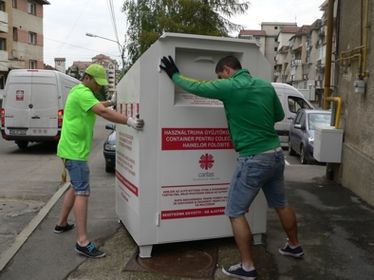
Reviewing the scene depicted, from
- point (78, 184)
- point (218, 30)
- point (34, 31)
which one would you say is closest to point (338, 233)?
point (78, 184)

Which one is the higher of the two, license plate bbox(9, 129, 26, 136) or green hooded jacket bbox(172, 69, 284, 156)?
green hooded jacket bbox(172, 69, 284, 156)

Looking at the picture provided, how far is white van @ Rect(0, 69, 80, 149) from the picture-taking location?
14.3 m

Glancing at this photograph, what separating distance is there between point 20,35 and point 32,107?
33682 millimetres

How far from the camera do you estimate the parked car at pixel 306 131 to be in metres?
12.2

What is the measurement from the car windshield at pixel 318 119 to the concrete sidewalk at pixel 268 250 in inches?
262

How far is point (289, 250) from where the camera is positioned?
4496 mm

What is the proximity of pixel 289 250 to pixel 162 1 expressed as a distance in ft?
77.3

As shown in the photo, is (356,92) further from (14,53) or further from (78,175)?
(14,53)

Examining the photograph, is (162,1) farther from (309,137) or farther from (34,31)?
(34,31)

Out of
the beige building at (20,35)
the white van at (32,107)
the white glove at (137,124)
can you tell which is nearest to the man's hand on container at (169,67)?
the white glove at (137,124)

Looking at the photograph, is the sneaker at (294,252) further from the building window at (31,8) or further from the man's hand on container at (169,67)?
the building window at (31,8)

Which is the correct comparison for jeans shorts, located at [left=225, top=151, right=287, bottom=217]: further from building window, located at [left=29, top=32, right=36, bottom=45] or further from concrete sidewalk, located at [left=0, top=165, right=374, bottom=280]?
building window, located at [left=29, top=32, right=36, bottom=45]

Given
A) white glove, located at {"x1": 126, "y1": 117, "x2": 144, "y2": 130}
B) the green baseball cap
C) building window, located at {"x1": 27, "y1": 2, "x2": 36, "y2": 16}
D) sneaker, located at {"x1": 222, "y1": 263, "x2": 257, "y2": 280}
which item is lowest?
Result: sneaker, located at {"x1": 222, "y1": 263, "x2": 257, "y2": 280}

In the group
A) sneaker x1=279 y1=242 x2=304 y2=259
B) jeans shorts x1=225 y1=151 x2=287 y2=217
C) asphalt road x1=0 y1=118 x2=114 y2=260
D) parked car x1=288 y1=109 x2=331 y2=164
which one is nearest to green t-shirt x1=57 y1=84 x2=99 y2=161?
asphalt road x1=0 y1=118 x2=114 y2=260
